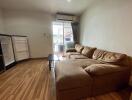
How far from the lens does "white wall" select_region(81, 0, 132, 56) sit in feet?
7.18

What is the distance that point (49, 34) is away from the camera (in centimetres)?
521

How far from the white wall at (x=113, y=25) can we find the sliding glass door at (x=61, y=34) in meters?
2.21

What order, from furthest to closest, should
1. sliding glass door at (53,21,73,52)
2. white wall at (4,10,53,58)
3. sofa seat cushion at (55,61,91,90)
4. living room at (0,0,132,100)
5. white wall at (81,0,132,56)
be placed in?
sliding glass door at (53,21,73,52) < white wall at (4,10,53,58) < white wall at (81,0,132,56) < living room at (0,0,132,100) < sofa seat cushion at (55,61,91,90)

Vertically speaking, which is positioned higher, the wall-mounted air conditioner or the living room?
the wall-mounted air conditioner

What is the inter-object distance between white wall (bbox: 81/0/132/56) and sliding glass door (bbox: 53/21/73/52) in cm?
221

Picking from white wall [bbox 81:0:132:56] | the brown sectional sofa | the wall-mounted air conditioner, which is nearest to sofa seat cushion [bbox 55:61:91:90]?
the brown sectional sofa

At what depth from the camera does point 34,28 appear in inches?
195

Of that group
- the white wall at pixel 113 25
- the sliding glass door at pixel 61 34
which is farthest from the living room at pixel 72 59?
the sliding glass door at pixel 61 34

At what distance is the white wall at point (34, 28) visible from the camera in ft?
15.1

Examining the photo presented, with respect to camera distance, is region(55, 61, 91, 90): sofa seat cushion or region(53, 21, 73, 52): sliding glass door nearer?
region(55, 61, 91, 90): sofa seat cushion

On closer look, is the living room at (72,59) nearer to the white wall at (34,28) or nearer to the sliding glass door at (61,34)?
the white wall at (34,28)

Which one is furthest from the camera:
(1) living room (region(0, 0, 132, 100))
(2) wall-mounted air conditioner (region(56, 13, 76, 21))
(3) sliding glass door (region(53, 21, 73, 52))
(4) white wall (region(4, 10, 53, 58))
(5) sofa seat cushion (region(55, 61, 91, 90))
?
(3) sliding glass door (region(53, 21, 73, 52))

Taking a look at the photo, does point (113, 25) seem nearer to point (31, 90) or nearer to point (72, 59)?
point (72, 59)

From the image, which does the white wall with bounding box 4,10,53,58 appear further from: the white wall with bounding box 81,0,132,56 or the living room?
the white wall with bounding box 81,0,132,56
